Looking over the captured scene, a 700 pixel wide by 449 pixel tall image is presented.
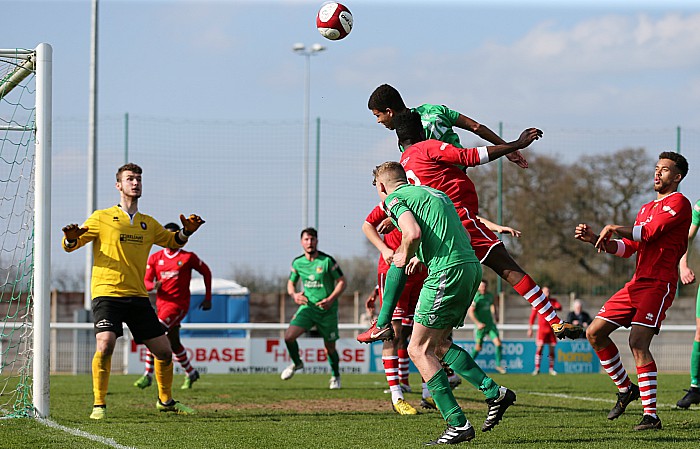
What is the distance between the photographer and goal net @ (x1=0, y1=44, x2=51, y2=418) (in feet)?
29.1

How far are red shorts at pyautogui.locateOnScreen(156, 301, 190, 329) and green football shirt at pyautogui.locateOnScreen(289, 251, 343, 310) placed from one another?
6.36 ft

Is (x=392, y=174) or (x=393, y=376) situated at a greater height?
(x=392, y=174)

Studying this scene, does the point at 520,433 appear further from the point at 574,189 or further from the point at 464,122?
the point at 574,189

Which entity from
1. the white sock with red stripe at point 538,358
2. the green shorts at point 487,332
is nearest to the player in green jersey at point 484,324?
the green shorts at point 487,332

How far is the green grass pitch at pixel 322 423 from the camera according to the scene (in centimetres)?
699

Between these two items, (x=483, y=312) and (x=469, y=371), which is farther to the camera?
(x=483, y=312)

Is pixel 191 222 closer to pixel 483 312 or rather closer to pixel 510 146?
pixel 510 146

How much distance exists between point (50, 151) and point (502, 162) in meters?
17.5

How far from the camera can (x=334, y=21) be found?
8.84 meters

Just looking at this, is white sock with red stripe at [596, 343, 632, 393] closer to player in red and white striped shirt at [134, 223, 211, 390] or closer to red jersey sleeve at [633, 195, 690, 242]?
red jersey sleeve at [633, 195, 690, 242]

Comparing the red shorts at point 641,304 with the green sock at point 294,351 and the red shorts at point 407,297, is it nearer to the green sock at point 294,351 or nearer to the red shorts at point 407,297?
the red shorts at point 407,297

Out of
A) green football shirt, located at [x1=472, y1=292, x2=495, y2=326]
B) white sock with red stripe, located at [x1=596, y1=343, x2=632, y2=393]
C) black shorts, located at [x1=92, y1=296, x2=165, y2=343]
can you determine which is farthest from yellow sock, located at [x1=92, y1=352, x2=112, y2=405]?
green football shirt, located at [x1=472, y1=292, x2=495, y2=326]

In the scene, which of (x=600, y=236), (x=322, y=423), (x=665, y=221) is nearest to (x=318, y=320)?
(x=322, y=423)

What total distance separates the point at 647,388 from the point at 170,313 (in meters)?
7.80
